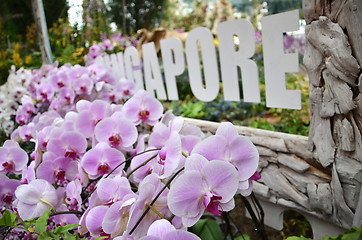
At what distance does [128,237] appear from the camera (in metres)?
0.40

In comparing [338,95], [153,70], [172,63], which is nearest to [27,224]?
[338,95]

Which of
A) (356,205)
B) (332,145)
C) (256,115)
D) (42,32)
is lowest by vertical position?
(256,115)

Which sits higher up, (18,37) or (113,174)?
(18,37)

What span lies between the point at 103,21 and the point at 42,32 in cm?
99

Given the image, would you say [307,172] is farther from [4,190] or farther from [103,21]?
[103,21]

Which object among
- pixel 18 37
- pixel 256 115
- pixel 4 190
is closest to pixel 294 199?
pixel 4 190

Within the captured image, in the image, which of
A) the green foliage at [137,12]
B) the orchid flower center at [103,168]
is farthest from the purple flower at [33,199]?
the green foliage at [137,12]

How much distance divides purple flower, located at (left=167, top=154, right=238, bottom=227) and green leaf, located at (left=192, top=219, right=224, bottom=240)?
0.79ft

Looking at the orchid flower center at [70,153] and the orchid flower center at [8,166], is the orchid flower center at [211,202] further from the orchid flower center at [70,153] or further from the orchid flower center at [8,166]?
the orchid flower center at [8,166]

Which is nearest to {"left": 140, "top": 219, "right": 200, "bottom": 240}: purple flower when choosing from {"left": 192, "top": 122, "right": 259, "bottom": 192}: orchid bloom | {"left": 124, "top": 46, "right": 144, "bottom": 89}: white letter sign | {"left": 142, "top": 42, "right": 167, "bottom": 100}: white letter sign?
{"left": 192, "top": 122, "right": 259, "bottom": 192}: orchid bloom

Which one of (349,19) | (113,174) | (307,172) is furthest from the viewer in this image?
(307,172)

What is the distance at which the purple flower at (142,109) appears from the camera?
2.34ft

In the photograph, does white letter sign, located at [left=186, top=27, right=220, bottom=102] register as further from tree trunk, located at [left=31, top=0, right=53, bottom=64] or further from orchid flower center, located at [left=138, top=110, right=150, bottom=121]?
tree trunk, located at [left=31, top=0, right=53, bottom=64]

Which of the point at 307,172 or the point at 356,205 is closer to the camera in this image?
the point at 356,205
